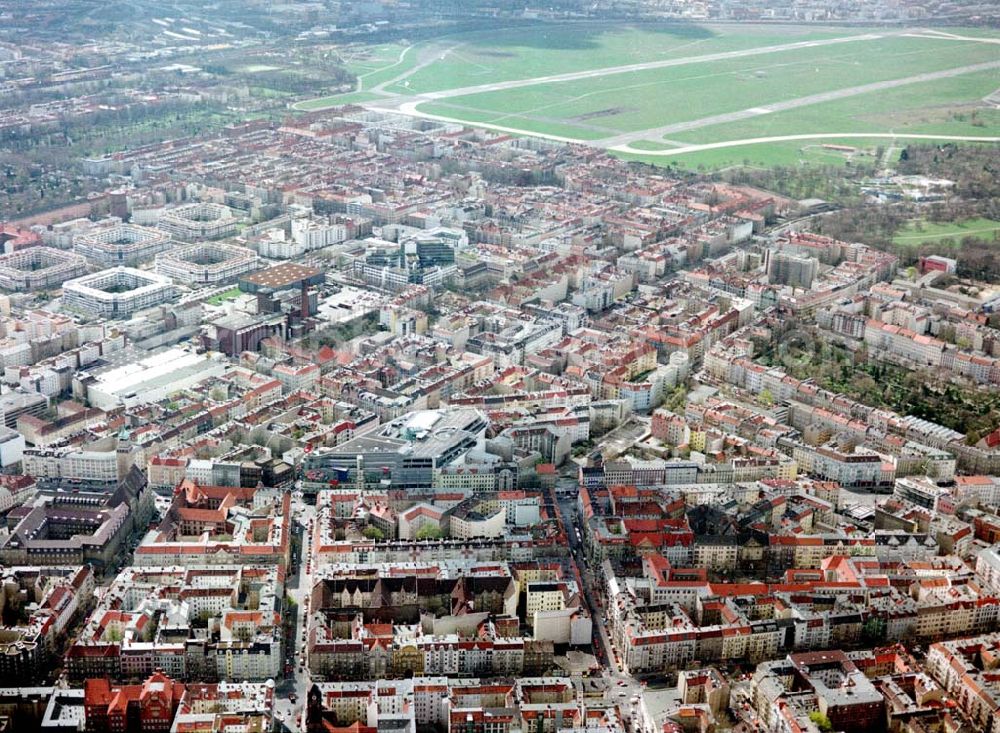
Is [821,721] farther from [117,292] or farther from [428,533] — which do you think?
[117,292]

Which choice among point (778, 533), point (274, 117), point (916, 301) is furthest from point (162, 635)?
point (274, 117)

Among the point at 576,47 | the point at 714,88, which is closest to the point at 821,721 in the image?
the point at 714,88

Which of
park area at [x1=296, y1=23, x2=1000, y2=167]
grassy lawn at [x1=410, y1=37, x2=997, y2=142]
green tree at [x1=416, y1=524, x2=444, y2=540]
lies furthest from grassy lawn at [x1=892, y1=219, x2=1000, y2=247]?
Result: green tree at [x1=416, y1=524, x2=444, y2=540]

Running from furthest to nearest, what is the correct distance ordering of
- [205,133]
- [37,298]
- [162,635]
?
[205,133] → [37,298] → [162,635]

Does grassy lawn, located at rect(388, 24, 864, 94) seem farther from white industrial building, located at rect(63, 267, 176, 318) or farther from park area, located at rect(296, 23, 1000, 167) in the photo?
white industrial building, located at rect(63, 267, 176, 318)

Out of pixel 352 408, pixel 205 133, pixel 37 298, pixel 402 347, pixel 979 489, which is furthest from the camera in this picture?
pixel 205 133

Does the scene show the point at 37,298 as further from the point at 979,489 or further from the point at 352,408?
the point at 979,489
